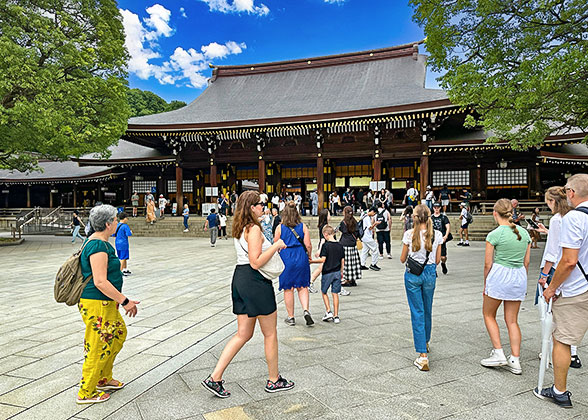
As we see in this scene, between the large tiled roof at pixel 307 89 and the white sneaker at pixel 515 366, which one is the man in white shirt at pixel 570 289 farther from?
the large tiled roof at pixel 307 89

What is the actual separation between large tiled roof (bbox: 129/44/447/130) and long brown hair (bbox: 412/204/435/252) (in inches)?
591

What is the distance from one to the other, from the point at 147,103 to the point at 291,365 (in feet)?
149

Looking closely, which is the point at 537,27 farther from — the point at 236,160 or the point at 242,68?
the point at 242,68

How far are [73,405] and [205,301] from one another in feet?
10.6

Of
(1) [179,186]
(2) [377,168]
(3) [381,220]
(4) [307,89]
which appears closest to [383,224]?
(3) [381,220]

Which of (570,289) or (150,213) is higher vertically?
(150,213)

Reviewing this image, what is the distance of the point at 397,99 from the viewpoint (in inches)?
720

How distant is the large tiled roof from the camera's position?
1934 cm

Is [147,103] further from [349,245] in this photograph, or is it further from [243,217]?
[243,217]

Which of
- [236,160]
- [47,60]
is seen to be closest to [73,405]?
[47,60]

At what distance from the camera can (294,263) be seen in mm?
4535

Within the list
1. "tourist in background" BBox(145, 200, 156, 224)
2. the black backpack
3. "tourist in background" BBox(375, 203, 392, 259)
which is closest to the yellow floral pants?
"tourist in background" BBox(375, 203, 392, 259)

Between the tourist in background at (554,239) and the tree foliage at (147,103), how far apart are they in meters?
41.6

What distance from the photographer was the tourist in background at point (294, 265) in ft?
14.8
